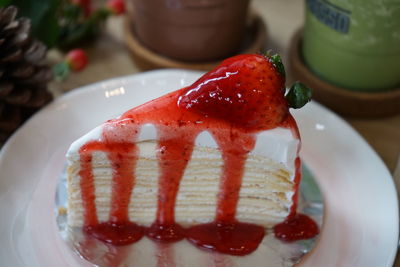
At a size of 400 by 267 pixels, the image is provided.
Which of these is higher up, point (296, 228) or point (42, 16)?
point (42, 16)

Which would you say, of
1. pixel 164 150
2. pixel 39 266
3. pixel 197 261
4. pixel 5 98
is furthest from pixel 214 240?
pixel 5 98

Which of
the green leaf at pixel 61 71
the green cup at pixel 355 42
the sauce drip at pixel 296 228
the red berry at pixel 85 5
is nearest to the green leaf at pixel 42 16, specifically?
the green leaf at pixel 61 71

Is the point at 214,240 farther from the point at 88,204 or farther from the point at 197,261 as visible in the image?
the point at 88,204

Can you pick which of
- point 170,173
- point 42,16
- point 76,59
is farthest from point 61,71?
point 170,173

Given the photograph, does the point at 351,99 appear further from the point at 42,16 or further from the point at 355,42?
the point at 42,16

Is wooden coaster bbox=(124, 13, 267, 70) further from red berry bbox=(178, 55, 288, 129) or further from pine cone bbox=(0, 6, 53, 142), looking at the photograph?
red berry bbox=(178, 55, 288, 129)

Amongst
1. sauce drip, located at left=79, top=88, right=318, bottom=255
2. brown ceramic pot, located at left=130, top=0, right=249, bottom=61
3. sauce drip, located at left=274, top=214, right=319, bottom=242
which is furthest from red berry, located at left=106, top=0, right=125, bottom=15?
sauce drip, located at left=274, top=214, right=319, bottom=242

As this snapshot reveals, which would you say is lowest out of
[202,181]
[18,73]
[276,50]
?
[276,50]
